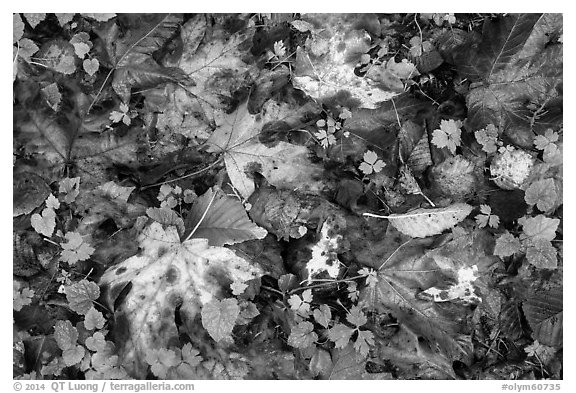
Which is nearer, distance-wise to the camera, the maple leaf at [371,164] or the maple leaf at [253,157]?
the maple leaf at [253,157]

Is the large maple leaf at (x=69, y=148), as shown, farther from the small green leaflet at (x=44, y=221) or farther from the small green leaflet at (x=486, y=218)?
the small green leaflet at (x=486, y=218)

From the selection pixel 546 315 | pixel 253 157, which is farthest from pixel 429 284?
pixel 253 157

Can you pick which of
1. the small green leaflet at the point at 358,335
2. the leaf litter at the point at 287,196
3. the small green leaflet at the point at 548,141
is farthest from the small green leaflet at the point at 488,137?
the small green leaflet at the point at 358,335

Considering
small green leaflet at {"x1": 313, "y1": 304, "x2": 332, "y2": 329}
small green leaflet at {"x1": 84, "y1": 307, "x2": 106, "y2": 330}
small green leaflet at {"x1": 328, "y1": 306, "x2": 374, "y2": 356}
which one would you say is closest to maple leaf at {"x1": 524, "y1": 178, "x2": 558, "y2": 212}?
small green leaflet at {"x1": 328, "y1": 306, "x2": 374, "y2": 356}

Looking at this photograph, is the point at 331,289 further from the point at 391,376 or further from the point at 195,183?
the point at 195,183
